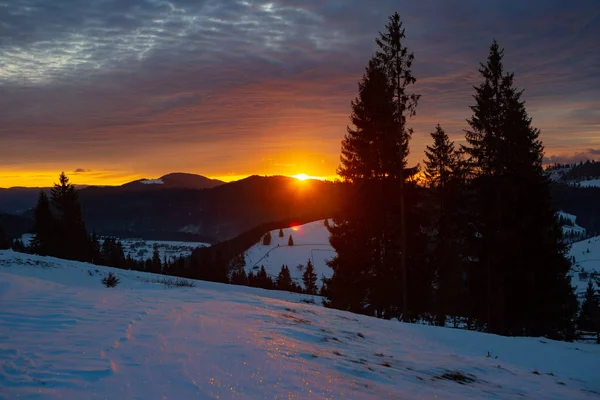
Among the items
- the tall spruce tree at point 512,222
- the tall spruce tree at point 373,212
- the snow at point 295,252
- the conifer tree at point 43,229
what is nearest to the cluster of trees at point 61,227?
the conifer tree at point 43,229

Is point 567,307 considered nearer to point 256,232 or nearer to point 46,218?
point 46,218

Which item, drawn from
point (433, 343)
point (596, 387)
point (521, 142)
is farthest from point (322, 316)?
point (521, 142)

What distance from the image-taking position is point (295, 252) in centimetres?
15188

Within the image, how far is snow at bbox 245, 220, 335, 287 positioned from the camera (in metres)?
133

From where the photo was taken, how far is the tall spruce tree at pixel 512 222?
2052cm

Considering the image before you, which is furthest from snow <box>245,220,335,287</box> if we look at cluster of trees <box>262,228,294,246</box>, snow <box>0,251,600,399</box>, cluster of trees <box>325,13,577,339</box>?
snow <box>0,251,600,399</box>

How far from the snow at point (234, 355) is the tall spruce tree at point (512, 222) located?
A: 360 inches

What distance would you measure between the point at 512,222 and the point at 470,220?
2.31 meters

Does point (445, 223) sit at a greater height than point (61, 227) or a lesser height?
greater

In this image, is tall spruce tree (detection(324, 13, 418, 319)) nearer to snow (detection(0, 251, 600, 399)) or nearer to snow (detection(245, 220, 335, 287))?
snow (detection(0, 251, 600, 399))

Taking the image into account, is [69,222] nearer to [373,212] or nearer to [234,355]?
[373,212]

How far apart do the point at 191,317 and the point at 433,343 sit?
6.60m

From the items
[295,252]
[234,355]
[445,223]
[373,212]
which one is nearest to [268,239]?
[295,252]

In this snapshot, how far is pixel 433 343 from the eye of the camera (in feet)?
35.9
